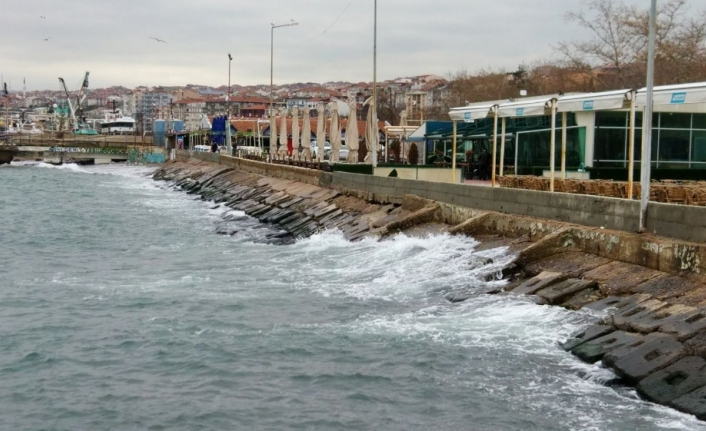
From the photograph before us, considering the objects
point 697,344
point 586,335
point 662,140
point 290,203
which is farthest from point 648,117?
point 290,203

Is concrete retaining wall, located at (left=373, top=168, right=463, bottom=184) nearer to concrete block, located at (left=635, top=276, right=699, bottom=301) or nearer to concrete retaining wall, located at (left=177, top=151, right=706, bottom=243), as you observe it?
concrete retaining wall, located at (left=177, top=151, right=706, bottom=243)

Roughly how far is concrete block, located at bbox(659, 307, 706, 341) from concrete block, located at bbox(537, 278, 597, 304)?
289 centimetres

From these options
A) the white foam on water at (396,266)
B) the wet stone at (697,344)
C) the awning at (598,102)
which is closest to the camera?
the wet stone at (697,344)

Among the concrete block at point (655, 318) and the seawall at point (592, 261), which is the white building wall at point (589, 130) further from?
the concrete block at point (655, 318)

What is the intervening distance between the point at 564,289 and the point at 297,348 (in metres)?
4.73

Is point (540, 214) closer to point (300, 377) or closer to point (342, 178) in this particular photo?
point (300, 377)

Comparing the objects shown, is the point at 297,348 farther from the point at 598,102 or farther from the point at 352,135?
the point at 352,135

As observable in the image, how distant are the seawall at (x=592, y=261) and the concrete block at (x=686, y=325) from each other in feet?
0.06

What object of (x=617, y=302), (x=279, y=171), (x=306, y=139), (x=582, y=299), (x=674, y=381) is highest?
(x=306, y=139)

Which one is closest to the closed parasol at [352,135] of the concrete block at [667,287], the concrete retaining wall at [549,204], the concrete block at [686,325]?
the concrete retaining wall at [549,204]

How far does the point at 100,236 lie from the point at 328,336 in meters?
20.4

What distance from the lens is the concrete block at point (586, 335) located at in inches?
516

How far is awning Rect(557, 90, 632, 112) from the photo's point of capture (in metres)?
20.5

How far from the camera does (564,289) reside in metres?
15.6
